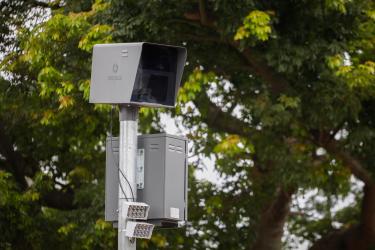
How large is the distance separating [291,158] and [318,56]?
1.71 m

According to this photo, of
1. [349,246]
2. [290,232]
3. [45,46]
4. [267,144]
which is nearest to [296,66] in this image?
[267,144]

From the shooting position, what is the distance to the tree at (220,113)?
46.9 feet

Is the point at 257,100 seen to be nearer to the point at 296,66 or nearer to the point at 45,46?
the point at 296,66

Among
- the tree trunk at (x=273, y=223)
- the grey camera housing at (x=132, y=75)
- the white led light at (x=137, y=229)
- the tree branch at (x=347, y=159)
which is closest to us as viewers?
the white led light at (x=137, y=229)

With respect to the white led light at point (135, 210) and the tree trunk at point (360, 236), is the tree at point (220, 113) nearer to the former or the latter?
the tree trunk at point (360, 236)

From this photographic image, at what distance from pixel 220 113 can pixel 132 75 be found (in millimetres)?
10310

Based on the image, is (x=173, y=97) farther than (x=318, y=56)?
No

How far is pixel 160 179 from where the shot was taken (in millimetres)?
7305

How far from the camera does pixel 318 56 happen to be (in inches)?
572

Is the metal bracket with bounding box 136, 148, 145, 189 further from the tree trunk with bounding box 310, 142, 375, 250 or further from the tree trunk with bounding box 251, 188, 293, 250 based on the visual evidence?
the tree trunk with bounding box 251, 188, 293, 250

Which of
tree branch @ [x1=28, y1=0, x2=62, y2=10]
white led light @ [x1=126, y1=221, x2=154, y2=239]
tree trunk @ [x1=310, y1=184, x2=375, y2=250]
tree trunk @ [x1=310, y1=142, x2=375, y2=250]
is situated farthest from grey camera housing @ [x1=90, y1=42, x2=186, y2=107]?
tree trunk @ [x1=310, y1=184, x2=375, y2=250]

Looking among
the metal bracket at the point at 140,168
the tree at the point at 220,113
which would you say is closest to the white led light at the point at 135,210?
the metal bracket at the point at 140,168

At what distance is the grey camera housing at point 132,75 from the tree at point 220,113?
5864 mm

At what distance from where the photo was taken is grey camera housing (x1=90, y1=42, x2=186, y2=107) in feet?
23.9
